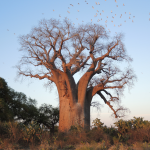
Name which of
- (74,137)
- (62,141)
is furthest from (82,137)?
(62,141)

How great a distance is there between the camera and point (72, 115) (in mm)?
11188

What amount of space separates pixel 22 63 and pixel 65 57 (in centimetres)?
280

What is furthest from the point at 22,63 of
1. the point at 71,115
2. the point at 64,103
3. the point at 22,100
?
the point at 22,100

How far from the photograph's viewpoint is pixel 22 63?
12.4 meters

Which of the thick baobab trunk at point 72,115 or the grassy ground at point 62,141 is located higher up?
the thick baobab trunk at point 72,115

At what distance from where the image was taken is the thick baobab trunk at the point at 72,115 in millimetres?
11077

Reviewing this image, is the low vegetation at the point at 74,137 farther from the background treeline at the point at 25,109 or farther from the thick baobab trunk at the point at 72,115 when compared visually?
the background treeline at the point at 25,109

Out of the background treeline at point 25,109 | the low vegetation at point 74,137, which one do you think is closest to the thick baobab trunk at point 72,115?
the low vegetation at point 74,137

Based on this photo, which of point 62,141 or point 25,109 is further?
point 25,109

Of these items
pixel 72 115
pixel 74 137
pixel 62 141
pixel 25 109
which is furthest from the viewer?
pixel 25 109

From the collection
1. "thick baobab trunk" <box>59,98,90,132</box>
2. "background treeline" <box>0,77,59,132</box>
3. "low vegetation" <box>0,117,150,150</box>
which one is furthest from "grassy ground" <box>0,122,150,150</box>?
"background treeline" <box>0,77,59,132</box>

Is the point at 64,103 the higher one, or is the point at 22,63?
the point at 22,63

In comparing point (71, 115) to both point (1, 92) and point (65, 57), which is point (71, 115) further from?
point (1, 92)

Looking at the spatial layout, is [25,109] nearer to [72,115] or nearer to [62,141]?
[72,115]
